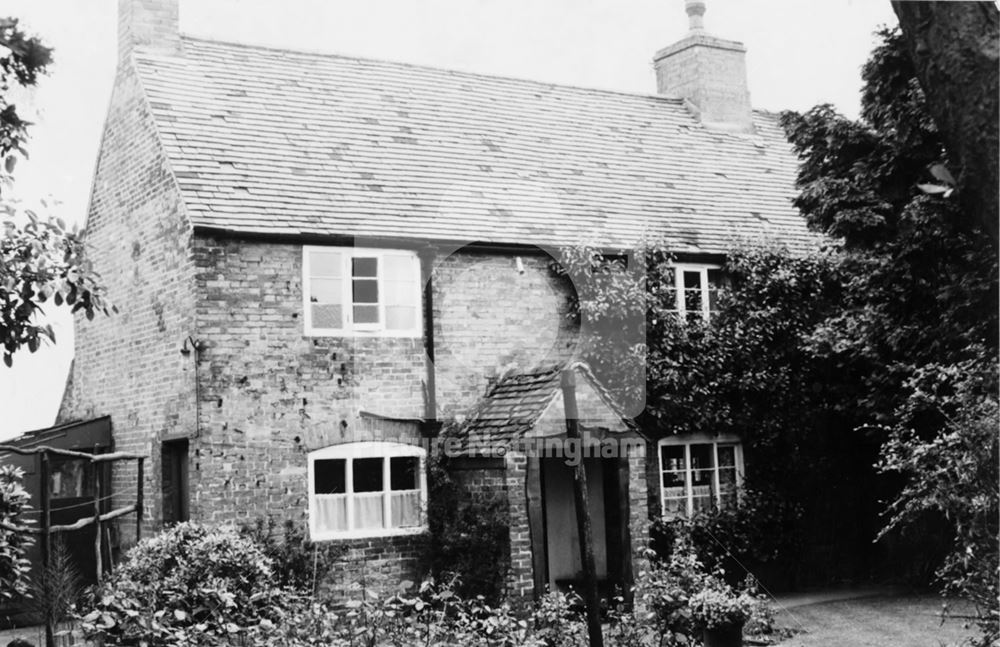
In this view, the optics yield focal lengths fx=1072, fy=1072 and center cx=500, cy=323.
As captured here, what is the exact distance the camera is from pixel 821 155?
52.7 feet

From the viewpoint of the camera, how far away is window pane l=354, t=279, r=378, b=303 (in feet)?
51.2

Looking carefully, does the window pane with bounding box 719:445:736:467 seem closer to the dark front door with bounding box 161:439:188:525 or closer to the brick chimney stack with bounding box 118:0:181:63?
the dark front door with bounding box 161:439:188:525

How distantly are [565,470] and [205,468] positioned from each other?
523 centimetres

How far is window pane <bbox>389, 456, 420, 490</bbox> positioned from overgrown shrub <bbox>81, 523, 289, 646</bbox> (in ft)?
8.63

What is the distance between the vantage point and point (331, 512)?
1502cm

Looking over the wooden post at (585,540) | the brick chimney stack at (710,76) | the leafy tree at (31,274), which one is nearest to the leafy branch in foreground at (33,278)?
the leafy tree at (31,274)

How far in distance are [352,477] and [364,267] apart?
303 cm

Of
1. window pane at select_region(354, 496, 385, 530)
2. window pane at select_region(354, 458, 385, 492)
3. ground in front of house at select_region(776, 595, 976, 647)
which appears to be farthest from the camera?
window pane at select_region(354, 458, 385, 492)

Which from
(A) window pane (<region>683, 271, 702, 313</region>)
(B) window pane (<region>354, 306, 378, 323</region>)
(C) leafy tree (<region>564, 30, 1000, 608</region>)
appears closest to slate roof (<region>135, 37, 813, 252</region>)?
(A) window pane (<region>683, 271, 702, 313</region>)

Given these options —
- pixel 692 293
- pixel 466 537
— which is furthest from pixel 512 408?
pixel 692 293

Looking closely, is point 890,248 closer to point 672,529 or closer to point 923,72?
point 672,529

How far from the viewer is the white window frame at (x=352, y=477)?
14883 millimetres

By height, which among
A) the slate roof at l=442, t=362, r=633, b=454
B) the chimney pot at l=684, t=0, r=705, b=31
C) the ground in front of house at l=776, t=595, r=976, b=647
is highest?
the chimney pot at l=684, t=0, r=705, b=31

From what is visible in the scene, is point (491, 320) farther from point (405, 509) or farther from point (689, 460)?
point (689, 460)
